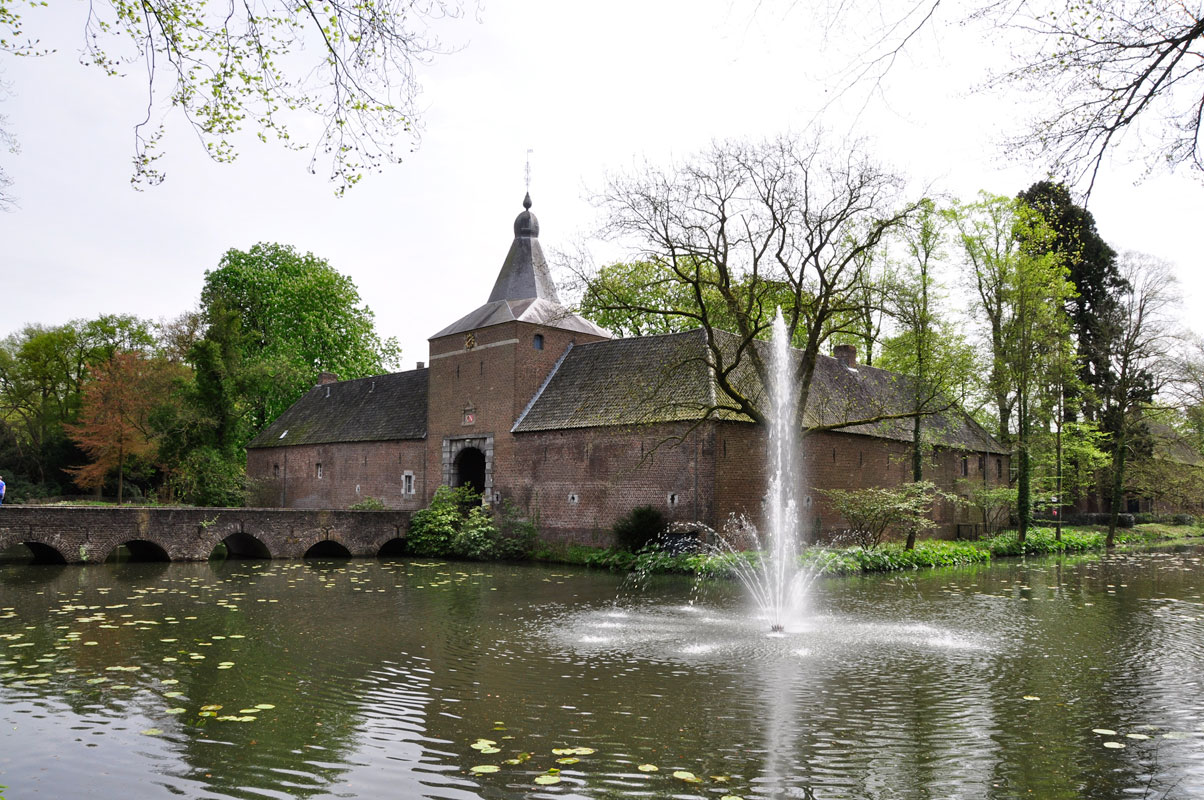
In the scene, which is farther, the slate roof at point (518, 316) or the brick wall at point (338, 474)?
the brick wall at point (338, 474)

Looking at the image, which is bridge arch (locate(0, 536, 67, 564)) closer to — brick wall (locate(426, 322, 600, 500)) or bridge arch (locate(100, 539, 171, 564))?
bridge arch (locate(100, 539, 171, 564))

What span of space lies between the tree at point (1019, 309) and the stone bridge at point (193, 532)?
18.3 meters

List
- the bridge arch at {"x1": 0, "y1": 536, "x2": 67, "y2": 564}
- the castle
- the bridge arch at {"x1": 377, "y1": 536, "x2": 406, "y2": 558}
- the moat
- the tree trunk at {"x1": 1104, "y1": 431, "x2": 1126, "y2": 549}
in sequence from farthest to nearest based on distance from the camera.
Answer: the tree trunk at {"x1": 1104, "y1": 431, "x2": 1126, "y2": 549}, the bridge arch at {"x1": 377, "y1": 536, "x2": 406, "y2": 558}, the castle, the bridge arch at {"x1": 0, "y1": 536, "x2": 67, "y2": 564}, the moat

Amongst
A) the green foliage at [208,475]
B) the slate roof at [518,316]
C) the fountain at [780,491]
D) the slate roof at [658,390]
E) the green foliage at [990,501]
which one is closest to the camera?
the fountain at [780,491]

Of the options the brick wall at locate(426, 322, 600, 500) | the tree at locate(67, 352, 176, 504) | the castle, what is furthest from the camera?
the tree at locate(67, 352, 176, 504)

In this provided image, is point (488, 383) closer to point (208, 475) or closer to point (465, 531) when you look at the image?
point (465, 531)

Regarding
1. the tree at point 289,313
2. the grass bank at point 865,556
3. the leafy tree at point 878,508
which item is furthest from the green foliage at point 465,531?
the tree at point 289,313

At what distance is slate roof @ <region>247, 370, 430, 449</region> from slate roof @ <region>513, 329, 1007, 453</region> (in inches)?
233

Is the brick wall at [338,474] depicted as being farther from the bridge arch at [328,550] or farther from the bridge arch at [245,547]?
the bridge arch at [245,547]

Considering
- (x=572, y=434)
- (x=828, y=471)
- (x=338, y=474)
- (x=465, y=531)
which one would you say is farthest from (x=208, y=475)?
(x=828, y=471)

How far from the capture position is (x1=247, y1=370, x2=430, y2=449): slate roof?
2947 centimetres

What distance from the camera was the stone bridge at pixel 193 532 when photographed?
1936 cm

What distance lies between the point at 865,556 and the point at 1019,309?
10099mm

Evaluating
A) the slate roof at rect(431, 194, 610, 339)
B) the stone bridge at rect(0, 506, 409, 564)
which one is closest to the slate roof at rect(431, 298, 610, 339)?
the slate roof at rect(431, 194, 610, 339)
